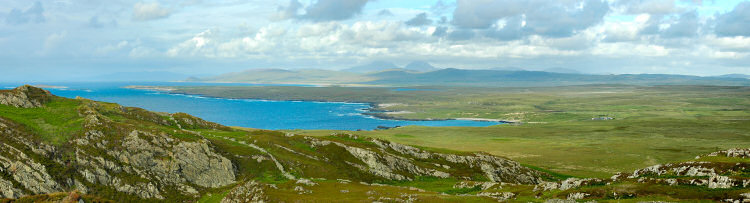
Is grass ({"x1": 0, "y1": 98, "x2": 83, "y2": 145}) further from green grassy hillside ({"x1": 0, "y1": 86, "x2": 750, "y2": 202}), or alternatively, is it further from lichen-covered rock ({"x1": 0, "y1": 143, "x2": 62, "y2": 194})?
lichen-covered rock ({"x1": 0, "y1": 143, "x2": 62, "y2": 194})

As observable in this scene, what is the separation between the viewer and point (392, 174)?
228 ft

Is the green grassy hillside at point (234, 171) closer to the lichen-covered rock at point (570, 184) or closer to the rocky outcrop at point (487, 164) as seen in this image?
the lichen-covered rock at point (570, 184)

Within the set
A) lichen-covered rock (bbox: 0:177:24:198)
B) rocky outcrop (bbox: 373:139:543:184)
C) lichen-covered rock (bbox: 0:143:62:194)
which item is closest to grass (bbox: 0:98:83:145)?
lichen-covered rock (bbox: 0:143:62:194)

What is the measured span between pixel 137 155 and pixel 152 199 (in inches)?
355

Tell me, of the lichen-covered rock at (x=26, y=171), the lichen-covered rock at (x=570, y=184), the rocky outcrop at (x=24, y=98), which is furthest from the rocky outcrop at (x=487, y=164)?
the rocky outcrop at (x=24, y=98)

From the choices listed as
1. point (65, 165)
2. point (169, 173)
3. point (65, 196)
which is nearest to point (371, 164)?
point (169, 173)

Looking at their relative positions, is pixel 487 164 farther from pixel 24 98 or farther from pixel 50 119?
pixel 24 98

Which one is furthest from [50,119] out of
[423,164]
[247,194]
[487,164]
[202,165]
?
[487,164]

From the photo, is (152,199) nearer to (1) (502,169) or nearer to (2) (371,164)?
(2) (371,164)

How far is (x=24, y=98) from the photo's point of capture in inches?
2751

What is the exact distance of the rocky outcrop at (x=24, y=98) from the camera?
224 feet

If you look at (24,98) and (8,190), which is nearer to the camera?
(8,190)

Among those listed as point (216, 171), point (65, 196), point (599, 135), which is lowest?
point (599, 135)

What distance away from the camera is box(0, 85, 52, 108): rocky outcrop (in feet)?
224
